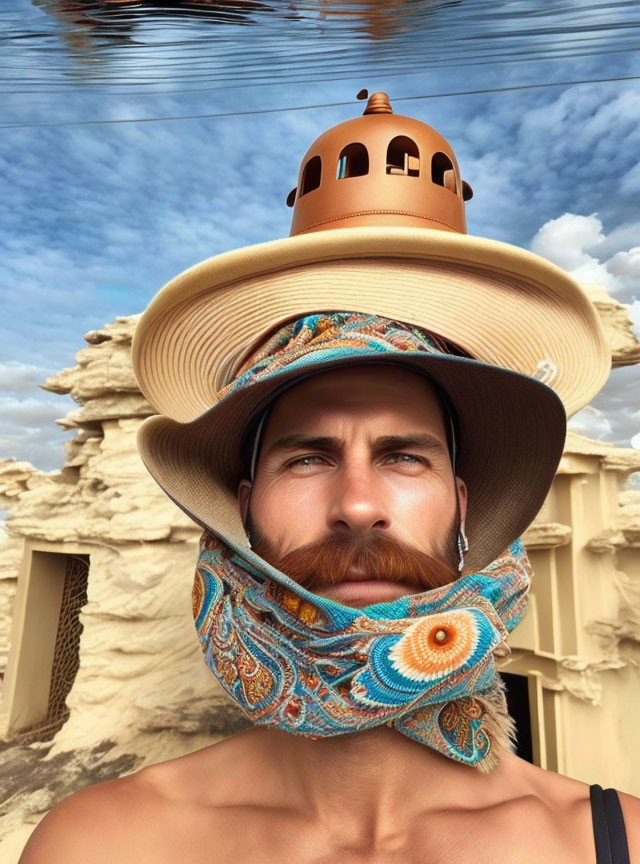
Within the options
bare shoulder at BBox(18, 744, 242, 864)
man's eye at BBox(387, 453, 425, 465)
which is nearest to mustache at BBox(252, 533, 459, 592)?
man's eye at BBox(387, 453, 425, 465)

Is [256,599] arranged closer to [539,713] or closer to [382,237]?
[382,237]

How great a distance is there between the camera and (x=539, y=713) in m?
3.81

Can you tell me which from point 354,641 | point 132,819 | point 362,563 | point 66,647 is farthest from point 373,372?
point 66,647

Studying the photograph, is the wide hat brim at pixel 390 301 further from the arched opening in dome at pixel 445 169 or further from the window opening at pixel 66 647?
the window opening at pixel 66 647

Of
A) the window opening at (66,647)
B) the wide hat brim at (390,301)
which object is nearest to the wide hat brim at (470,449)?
the wide hat brim at (390,301)

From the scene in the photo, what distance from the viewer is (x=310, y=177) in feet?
5.55

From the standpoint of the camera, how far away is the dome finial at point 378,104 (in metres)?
1.67

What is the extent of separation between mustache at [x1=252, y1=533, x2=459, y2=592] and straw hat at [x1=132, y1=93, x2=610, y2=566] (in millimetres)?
254

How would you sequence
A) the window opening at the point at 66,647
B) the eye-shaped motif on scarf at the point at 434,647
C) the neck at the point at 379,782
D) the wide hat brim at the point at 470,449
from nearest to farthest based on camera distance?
the eye-shaped motif on scarf at the point at 434,647 → the neck at the point at 379,782 → the wide hat brim at the point at 470,449 → the window opening at the point at 66,647

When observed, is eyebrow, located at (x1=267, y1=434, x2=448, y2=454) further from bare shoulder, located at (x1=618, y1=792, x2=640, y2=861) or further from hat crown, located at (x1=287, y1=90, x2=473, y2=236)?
bare shoulder, located at (x1=618, y1=792, x2=640, y2=861)

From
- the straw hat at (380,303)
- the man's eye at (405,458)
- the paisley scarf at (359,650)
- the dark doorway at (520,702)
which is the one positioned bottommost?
the dark doorway at (520,702)

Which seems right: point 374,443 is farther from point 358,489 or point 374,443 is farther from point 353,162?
point 353,162

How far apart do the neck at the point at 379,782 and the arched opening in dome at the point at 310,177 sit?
141 cm

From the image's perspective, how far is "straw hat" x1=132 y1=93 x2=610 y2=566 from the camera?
142 cm
